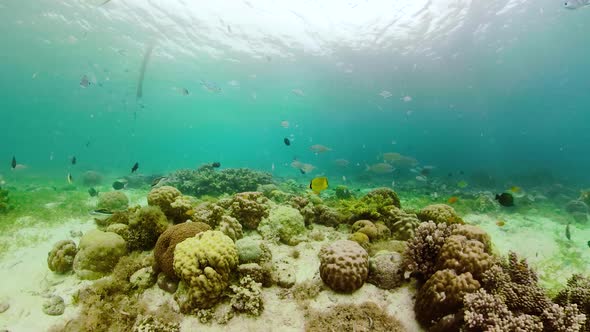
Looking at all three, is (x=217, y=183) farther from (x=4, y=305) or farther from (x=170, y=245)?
(x=4, y=305)

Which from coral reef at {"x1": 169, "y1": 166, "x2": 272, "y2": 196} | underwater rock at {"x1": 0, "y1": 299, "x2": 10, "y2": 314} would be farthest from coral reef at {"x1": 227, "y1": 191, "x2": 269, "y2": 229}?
coral reef at {"x1": 169, "y1": 166, "x2": 272, "y2": 196}

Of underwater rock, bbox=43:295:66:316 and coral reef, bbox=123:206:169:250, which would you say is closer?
underwater rock, bbox=43:295:66:316

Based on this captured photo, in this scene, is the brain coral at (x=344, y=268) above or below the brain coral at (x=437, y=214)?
below

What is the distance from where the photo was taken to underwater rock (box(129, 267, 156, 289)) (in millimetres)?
5273

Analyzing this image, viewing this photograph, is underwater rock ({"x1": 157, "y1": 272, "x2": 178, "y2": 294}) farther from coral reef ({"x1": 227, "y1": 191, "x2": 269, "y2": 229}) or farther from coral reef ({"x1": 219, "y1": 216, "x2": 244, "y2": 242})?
coral reef ({"x1": 227, "y1": 191, "x2": 269, "y2": 229})

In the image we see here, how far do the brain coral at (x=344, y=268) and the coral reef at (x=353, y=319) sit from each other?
0.37 m

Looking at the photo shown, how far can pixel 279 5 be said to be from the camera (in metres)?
22.2

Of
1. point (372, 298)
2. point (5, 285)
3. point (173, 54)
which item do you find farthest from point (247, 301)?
point (173, 54)

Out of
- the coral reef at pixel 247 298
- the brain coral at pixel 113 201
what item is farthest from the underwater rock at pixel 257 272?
the brain coral at pixel 113 201

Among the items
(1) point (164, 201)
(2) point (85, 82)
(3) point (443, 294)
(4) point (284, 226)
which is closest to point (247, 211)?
(4) point (284, 226)

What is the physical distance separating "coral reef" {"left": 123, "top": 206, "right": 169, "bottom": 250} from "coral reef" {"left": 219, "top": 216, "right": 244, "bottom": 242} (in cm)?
156

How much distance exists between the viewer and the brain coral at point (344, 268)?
16.0 ft

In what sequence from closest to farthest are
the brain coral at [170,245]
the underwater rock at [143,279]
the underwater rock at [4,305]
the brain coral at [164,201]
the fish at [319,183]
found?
the underwater rock at [4,305] < the brain coral at [170,245] < the underwater rock at [143,279] < the fish at [319,183] < the brain coral at [164,201]

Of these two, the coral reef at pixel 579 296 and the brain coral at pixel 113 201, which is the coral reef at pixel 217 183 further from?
the coral reef at pixel 579 296
